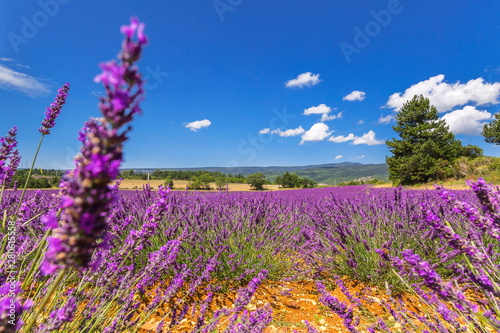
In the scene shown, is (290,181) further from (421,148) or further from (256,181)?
(421,148)

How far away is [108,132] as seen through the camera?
47 cm

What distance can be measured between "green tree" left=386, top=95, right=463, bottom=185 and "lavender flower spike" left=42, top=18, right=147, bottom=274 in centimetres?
2623

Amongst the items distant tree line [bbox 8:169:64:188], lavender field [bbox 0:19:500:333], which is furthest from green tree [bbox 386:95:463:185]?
distant tree line [bbox 8:169:64:188]

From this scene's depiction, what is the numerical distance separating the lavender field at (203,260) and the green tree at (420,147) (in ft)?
74.2

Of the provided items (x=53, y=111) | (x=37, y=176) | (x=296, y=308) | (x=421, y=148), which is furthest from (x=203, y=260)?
(x=421, y=148)

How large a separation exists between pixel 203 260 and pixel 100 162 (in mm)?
2393

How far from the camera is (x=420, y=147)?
75.9 ft

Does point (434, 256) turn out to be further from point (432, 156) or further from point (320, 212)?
point (432, 156)

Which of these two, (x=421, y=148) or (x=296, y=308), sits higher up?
(x=421, y=148)

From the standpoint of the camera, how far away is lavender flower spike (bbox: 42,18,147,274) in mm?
463

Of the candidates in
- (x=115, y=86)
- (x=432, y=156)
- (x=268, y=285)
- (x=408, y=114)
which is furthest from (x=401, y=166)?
(x=115, y=86)

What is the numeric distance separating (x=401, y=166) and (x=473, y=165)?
5081 mm

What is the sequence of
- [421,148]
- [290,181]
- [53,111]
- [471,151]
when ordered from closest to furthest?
[53,111] → [421,148] → [471,151] → [290,181]

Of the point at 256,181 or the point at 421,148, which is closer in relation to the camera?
the point at 421,148
